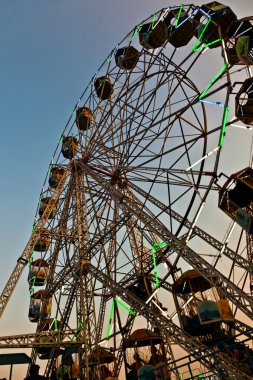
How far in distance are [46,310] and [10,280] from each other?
5.26 m

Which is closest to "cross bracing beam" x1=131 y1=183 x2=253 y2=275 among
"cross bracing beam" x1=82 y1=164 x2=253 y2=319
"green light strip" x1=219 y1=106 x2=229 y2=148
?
"cross bracing beam" x1=82 y1=164 x2=253 y2=319

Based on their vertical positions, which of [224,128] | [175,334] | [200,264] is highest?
[224,128]

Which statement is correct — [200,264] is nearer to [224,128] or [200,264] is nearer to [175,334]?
[175,334]

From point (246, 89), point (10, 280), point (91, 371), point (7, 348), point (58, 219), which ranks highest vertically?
point (58, 219)

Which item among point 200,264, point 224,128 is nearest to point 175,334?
point 200,264

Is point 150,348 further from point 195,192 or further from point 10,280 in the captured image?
point 195,192

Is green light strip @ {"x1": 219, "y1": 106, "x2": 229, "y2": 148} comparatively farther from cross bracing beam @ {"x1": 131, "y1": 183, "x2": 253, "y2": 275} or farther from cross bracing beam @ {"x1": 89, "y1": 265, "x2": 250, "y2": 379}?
cross bracing beam @ {"x1": 89, "y1": 265, "x2": 250, "y2": 379}

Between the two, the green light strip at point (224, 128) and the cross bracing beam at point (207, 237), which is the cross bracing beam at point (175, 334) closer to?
the cross bracing beam at point (207, 237)

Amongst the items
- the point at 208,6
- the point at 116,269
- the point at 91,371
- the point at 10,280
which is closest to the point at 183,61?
the point at 208,6

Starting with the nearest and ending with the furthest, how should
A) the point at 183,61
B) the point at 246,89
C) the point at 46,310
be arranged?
the point at 246,89
the point at 183,61
the point at 46,310

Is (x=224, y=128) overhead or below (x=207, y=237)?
overhead

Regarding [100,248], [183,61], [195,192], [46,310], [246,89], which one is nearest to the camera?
[246,89]

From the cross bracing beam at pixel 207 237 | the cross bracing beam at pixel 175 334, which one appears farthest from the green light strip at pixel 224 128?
the cross bracing beam at pixel 175 334

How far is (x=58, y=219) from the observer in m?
19.3
